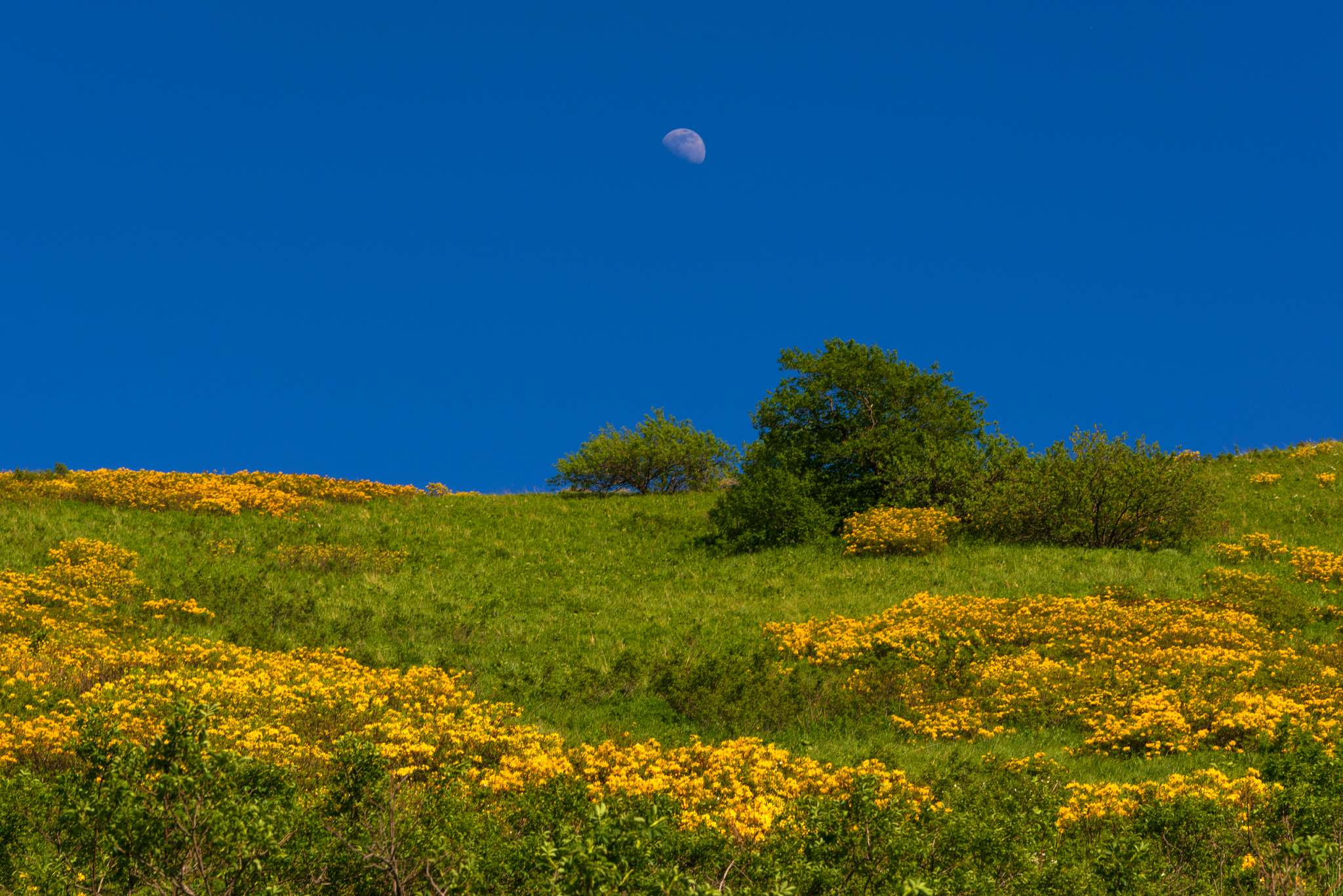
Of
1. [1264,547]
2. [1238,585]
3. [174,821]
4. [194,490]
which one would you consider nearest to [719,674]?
[174,821]

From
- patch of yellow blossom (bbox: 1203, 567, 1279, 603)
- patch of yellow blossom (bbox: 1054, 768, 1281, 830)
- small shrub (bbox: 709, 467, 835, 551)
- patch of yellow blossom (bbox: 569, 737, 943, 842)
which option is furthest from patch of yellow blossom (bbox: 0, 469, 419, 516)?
patch of yellow blossom (bbox: 1203, 567, 1279, 603)

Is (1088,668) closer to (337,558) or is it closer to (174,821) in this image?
(174,821)

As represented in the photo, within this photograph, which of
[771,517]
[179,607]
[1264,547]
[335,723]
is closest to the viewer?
[335,723]

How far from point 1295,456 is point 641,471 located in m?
29.8

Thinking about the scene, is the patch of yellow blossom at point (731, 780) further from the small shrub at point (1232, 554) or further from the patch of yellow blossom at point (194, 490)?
the patch of yellow blossom at point (194, 490)

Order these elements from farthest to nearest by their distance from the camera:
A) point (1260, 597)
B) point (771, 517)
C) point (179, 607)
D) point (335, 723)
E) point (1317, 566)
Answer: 1. point (771, 517)
2. point (1317, 566)
3. point (1260, 597)
4. point (179, 607)
5. point (335, 723)

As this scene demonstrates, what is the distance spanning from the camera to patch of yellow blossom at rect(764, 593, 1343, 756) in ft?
43.8

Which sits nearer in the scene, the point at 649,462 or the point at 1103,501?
the point at 1103,501

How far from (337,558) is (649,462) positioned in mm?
23397

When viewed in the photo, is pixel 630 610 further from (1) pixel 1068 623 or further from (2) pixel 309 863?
(2) pixel 309 863

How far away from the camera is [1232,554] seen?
2433 cm

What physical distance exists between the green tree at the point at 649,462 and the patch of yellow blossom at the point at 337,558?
761 inches

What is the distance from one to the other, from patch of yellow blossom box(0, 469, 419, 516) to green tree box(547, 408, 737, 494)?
11.7 metres

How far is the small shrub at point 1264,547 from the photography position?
24.2 metres
